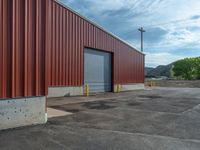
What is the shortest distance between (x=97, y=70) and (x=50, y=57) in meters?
6.32

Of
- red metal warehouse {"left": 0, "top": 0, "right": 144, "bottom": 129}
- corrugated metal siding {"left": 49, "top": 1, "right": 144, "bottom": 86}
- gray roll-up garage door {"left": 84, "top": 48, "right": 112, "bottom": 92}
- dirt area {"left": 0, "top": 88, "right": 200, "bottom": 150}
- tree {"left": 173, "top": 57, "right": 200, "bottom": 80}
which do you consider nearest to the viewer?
dirt area {"left": 0, "top": 88, "right": 200, "bottom": 150}

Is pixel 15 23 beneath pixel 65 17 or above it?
beneath

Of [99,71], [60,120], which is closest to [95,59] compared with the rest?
[99,71]

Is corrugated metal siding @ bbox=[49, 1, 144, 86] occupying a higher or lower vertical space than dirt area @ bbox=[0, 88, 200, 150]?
higher

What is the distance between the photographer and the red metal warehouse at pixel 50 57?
5863mm

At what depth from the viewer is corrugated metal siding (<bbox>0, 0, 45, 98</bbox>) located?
5762 millimetres

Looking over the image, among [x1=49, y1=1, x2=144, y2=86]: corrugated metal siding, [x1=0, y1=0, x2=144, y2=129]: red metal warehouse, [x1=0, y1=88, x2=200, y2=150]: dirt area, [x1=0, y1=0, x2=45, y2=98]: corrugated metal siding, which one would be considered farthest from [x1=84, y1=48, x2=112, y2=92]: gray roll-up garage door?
[x1=0, y1=0, x2=45, y2=98]: corrugated metal siding

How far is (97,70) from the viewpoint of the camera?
1958 centimetres

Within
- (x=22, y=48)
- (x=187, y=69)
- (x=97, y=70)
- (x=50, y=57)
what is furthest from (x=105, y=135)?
(x=187, y=69)

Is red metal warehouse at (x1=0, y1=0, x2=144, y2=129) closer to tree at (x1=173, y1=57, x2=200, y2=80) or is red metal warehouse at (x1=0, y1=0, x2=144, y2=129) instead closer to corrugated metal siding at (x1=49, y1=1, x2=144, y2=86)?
corrugated metal siding at (x1=49, y1=1, x2=144, y2=86)

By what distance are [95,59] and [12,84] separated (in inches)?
539

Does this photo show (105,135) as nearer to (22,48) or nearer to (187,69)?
(22,48)

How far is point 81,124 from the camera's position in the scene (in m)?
6.73

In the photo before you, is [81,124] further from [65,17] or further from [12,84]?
[65,17]
